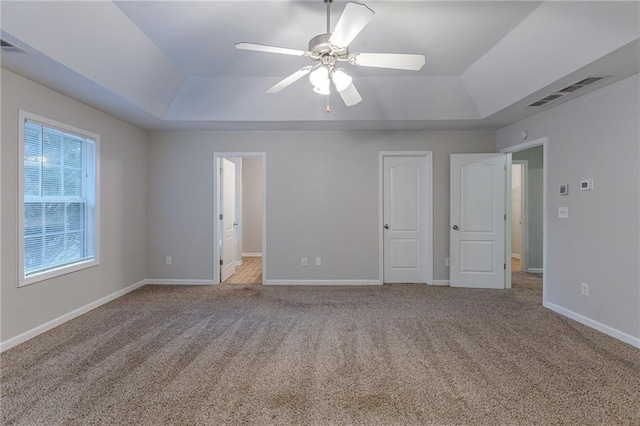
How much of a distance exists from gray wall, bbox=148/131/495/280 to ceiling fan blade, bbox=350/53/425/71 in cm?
256

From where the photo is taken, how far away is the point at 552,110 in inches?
146

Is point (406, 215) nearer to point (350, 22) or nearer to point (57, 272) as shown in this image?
point (350, 22)

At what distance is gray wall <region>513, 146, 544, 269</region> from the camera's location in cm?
577

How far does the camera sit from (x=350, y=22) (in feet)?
6.14

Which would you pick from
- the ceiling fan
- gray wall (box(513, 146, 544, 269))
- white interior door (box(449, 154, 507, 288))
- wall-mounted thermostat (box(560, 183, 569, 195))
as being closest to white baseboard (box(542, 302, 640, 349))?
white interior door (box(449, 154, 507, 288))

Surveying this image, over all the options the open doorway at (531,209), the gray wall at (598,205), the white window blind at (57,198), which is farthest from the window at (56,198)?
the open doorway at (531,209)

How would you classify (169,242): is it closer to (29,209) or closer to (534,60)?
(29,209)

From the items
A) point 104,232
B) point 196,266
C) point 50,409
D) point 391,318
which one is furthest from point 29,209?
point 391,318

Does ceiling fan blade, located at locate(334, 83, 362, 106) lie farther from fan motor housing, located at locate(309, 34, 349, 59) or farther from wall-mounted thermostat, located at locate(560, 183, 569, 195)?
wall-mounted thermostat, located at locate(560, 183, 569, 195)

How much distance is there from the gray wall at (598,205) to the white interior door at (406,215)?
1.64 m

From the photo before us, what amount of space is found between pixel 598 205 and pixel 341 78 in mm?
2901

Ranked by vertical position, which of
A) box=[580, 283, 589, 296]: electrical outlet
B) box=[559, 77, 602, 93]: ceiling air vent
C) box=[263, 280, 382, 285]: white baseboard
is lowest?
box=[263, 280, 382, 285]: white baseboard

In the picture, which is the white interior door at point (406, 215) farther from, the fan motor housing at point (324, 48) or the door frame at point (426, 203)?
the fan motor housing at point (324, 48)

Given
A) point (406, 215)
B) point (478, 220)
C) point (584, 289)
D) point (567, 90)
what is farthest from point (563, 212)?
point (406, 215)
